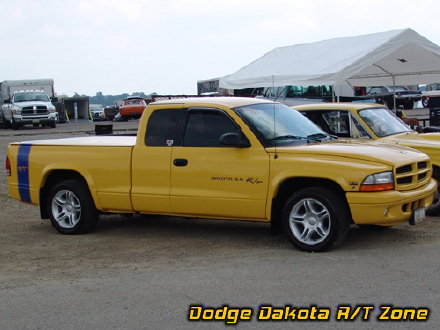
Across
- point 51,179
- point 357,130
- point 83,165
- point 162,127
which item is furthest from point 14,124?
point 162,127

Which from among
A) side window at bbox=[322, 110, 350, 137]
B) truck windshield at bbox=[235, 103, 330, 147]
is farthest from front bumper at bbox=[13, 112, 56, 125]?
truck windshield at bbox=[235, 103, 330, 147]

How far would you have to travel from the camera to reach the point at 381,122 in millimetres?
10773

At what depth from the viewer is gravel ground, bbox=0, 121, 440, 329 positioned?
561 cm

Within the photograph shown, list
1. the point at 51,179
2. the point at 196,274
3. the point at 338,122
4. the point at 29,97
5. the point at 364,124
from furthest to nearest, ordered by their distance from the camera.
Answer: the point at 29,97, the point at 338,122, the point at 364,124, the point at 51,179, the point at 196,274

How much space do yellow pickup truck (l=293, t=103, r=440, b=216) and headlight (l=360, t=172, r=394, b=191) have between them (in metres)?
2.63

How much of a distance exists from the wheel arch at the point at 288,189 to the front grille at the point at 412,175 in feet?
2.01

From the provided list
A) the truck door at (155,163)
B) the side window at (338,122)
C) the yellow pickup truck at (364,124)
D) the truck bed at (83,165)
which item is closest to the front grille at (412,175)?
the yellow pickup truck at (364,124)

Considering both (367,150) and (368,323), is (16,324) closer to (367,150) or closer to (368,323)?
(368,323)

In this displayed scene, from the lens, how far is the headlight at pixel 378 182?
7.38 meters

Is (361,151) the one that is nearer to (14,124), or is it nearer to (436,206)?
(436,206)

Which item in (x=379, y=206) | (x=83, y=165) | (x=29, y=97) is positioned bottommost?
(x=379, y=206)

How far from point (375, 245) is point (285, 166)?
135 centimetres

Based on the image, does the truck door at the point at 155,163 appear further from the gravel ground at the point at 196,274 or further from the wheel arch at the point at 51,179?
the wheel arch at the point at 51,179

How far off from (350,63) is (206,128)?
776 cm
